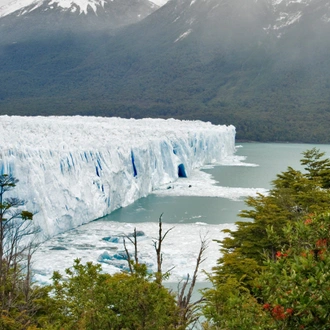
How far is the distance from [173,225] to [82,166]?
3796mm

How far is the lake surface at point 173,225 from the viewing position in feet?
39.4

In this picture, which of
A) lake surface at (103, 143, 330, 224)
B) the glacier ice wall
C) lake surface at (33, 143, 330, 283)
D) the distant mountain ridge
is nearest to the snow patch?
the distant mountain ridge

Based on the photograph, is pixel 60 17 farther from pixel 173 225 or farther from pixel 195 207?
pixel 173 225

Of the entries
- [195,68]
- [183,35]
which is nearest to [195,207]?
[195,68]

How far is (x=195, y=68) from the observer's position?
321 feet

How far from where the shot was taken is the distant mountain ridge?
7056cm

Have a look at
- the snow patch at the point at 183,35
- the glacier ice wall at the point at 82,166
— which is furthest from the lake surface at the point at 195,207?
the snow patch at the point at 183,35

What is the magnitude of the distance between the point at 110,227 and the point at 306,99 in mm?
66475

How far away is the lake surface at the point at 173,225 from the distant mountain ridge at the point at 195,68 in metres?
35.0

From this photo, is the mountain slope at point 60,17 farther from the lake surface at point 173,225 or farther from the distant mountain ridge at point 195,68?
the lake surface at point 173,225

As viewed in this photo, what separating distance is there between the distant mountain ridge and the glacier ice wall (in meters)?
34.9

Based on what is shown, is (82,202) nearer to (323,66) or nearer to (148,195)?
(148,195)

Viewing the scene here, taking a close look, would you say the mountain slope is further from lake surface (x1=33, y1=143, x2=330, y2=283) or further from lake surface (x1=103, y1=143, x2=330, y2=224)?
lake surface (x1=33, y1=143, x2=330, y2=283)

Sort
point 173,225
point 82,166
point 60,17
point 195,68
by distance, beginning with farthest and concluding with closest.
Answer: point 60,17 < point 195,68 < point 82,166 < point 173,225
